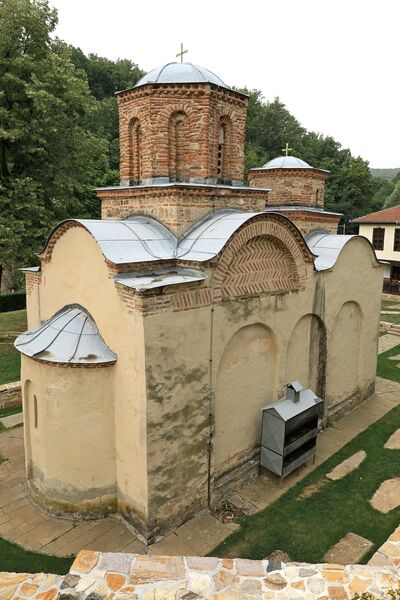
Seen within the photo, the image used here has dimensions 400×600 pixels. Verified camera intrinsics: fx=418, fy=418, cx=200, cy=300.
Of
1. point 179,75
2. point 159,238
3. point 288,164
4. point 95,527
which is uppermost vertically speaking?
point 179,75

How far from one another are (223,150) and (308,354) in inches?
197

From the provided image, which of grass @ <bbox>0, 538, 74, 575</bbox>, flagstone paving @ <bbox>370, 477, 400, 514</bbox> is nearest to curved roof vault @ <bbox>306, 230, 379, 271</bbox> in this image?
flagstone paving @ <bbox>370, 477, 400, 514</bbox>

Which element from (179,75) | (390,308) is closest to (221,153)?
(179,75)

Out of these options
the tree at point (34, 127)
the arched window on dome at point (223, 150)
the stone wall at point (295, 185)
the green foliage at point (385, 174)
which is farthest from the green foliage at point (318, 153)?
the green foliage at point (385, 174)

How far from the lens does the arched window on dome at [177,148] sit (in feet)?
28.1

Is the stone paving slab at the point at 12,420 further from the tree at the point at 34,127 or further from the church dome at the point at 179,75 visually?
the church dome at the point at 179,75

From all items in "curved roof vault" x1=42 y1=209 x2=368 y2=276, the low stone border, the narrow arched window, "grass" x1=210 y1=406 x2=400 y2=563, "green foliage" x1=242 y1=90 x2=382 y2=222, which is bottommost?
"grass" x1=210 y1=406 x2=400 y2=563

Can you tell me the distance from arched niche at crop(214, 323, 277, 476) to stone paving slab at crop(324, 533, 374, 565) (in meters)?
2.24

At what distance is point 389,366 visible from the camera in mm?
15023

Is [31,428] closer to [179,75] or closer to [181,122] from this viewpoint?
[181,122]

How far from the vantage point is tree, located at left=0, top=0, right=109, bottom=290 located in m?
14.1

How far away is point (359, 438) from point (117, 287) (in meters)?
7.24

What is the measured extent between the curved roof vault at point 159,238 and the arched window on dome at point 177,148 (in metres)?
1.14

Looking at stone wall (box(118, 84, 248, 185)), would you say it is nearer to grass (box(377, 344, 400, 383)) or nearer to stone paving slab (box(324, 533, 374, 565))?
stone paving slab (box(324, 533, 374, 565))
